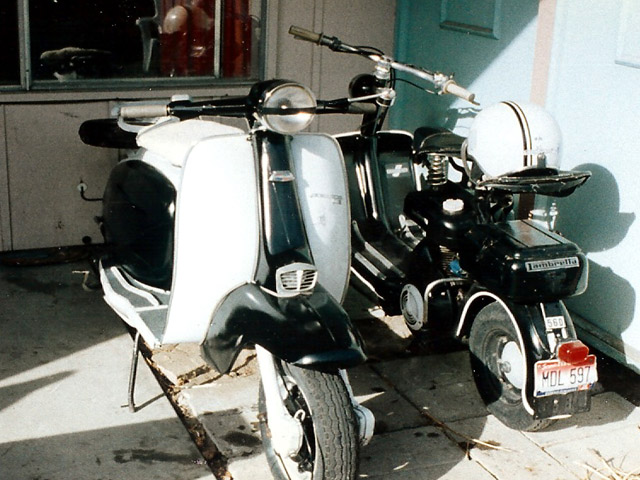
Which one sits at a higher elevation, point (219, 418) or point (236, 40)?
point (236, 40)

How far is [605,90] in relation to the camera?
3.96 meters

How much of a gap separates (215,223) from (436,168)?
1248 mm

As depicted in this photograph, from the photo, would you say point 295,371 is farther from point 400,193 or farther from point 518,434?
point 400,193

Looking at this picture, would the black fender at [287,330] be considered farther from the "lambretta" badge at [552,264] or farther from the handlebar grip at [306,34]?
the handlebar grip at [306,34]

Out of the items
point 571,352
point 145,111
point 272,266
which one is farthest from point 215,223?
point 571,352

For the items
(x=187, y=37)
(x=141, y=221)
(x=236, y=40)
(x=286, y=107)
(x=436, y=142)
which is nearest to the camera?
(x=286, y=107)

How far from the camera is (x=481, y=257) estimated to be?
3.36m

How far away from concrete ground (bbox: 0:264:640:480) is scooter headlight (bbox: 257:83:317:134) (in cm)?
119

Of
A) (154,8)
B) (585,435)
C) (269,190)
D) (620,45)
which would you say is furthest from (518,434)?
(154,8)

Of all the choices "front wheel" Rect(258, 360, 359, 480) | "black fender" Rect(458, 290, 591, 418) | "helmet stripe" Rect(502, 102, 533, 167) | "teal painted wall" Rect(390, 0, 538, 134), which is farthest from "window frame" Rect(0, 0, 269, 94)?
"front wheel" Rect(258, 360, 359, 480)

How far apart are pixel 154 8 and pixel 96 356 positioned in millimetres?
2148

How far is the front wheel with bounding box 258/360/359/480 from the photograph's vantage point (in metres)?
2.69

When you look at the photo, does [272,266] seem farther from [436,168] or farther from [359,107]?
[436,168]

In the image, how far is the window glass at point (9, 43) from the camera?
15.6 feet
